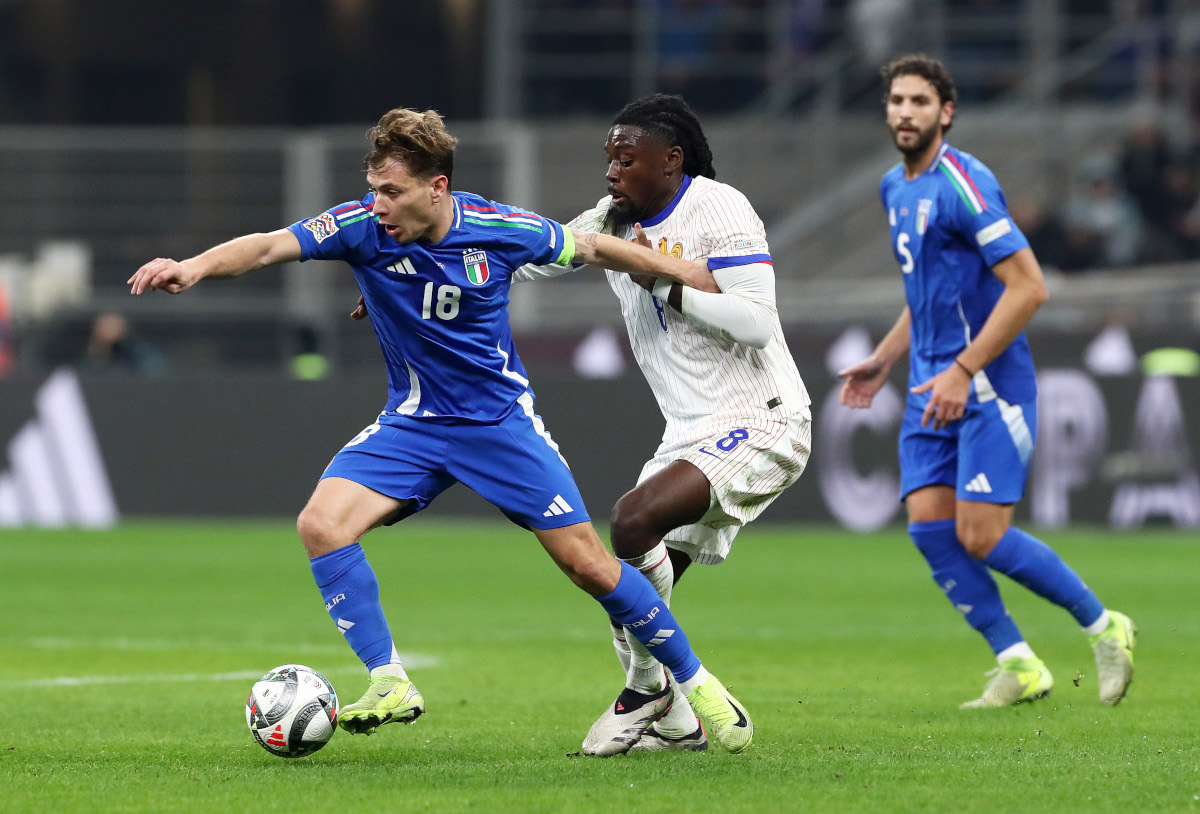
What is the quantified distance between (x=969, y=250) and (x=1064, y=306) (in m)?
10.7

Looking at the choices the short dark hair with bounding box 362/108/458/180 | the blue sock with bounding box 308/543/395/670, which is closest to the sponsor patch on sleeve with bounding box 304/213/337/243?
the short dark hair with bounding box 362/108/458/180

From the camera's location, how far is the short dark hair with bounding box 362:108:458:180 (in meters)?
5.66

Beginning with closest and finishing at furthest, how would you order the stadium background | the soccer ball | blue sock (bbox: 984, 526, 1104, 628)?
the soccer ball
blue sock (bbox: 984, 526, 1104, 628)
the stadium background

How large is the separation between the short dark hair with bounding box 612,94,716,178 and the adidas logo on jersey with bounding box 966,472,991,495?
5.36ft

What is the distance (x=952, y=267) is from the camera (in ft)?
23.2

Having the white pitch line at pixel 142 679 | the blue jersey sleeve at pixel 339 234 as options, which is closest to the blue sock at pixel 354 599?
the blue jersey sleeve at pixel 339 234

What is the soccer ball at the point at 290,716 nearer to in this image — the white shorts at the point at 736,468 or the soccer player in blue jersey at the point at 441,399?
the soccer player in blue jersey at the point at 441,399

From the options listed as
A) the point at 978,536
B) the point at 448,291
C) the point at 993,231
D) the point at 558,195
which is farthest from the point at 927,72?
the point at 558,195

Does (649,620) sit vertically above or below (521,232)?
below

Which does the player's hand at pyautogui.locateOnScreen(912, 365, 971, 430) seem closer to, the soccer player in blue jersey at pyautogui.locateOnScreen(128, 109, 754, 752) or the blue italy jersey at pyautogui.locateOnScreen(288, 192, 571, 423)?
the soccer player in blue jersey at pyautogui.locateOnScreen(128, 109, 754, 752)

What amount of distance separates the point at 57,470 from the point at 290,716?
11.1 metres

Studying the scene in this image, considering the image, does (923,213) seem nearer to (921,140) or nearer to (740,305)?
(921,140)

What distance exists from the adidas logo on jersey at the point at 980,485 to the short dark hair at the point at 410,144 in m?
2.55

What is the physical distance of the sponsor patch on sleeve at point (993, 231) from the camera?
6871 millimetres
